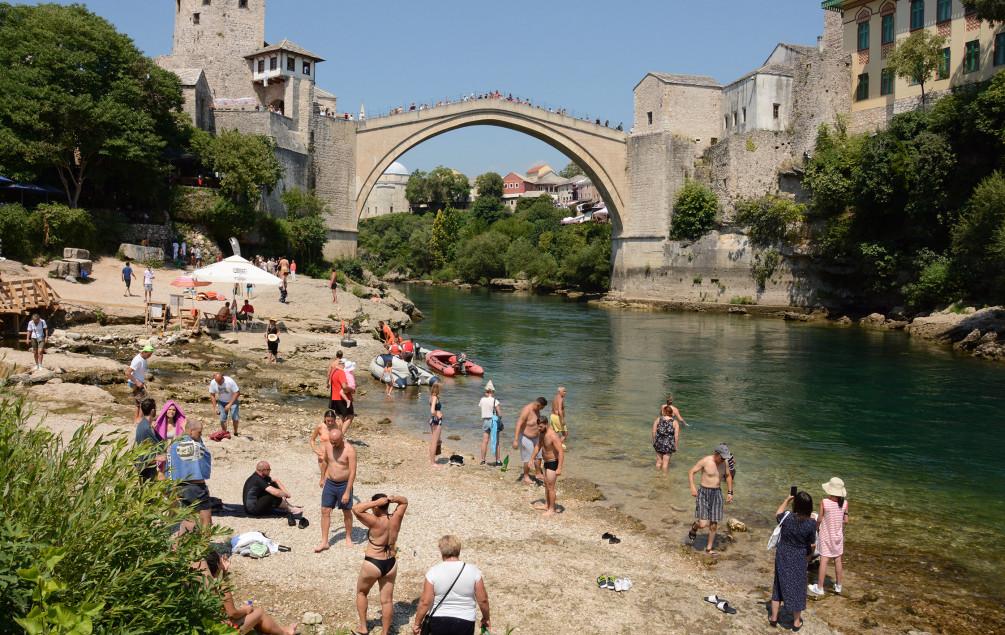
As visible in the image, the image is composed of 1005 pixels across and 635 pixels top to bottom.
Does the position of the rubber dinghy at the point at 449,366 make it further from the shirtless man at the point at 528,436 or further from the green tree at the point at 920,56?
the green tree at the point at 920,56

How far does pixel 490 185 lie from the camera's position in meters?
92.0

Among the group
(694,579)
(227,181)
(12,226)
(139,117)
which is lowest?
(694,579)

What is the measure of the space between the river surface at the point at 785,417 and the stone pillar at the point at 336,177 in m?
10.1

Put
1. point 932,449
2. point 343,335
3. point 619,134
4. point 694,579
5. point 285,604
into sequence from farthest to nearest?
1. point 619,134
2. point 343,335
3. point 932,449
4. point 694,579
5. point 285,604

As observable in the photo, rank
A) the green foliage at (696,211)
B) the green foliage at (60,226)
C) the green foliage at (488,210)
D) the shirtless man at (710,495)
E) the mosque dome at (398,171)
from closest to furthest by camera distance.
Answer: the shirtless man at (710,495)
the green foliage at (60,226)
the green foliage at (696,211)
the green foliage at (488,210)
the mosque dome at (398,171)

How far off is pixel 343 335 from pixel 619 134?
28.9m

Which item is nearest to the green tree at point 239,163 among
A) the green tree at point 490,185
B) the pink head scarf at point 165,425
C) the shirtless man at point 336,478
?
the pink head scarf at point 165,425

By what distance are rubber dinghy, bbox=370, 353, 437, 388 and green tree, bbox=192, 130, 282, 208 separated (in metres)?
14.9

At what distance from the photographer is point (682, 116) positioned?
46188 mm

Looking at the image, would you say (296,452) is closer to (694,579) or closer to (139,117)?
(694,579)

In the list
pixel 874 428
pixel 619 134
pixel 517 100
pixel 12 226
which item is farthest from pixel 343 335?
pixel 619 134

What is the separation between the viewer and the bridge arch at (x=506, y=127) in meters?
41.5

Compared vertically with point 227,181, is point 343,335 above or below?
below

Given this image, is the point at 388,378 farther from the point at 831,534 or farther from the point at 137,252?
the point at 137,252
